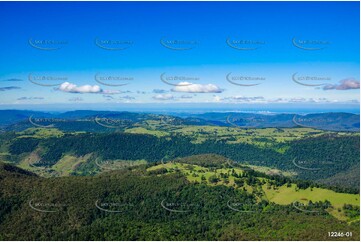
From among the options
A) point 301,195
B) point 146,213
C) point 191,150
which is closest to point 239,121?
point 191,150

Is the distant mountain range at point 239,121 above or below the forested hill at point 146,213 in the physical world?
above

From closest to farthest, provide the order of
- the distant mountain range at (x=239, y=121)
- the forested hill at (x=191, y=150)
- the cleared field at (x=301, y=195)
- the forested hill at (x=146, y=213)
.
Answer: the forested hill at (x=146, y=213), the cleared field at (x=301, y=195), the forested hill at (x=191, y=150), the distant mountain range at (x=239, y=121)

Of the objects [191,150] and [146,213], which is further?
[191,150]

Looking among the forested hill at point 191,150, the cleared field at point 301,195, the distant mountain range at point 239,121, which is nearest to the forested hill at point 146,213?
the cleared field at point 301,195

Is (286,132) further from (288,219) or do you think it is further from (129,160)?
(288,219)

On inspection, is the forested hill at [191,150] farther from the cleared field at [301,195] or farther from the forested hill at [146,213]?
the forested hill at [146,213]

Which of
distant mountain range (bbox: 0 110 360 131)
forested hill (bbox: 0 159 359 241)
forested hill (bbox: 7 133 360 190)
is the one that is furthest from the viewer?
distant mountain range (bbox: 0 110 360 131)

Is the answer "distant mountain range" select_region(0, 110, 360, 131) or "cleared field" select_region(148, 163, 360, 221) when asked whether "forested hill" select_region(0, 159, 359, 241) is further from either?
"distant mountain range" select_region(0, 110, 360, 131)

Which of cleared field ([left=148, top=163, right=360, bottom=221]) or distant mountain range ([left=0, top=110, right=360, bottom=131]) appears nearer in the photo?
cleared field ([left=148, top=163, right=360, bottom=221])

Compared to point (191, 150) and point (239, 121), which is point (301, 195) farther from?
point (239, 121)

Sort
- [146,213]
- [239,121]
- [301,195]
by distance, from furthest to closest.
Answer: [239,121] → [301,195] → [146,213]

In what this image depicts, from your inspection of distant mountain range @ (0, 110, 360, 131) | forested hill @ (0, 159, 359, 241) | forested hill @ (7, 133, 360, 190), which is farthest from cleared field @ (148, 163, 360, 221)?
distant mountain range @ (0, 110, 360, 131)
